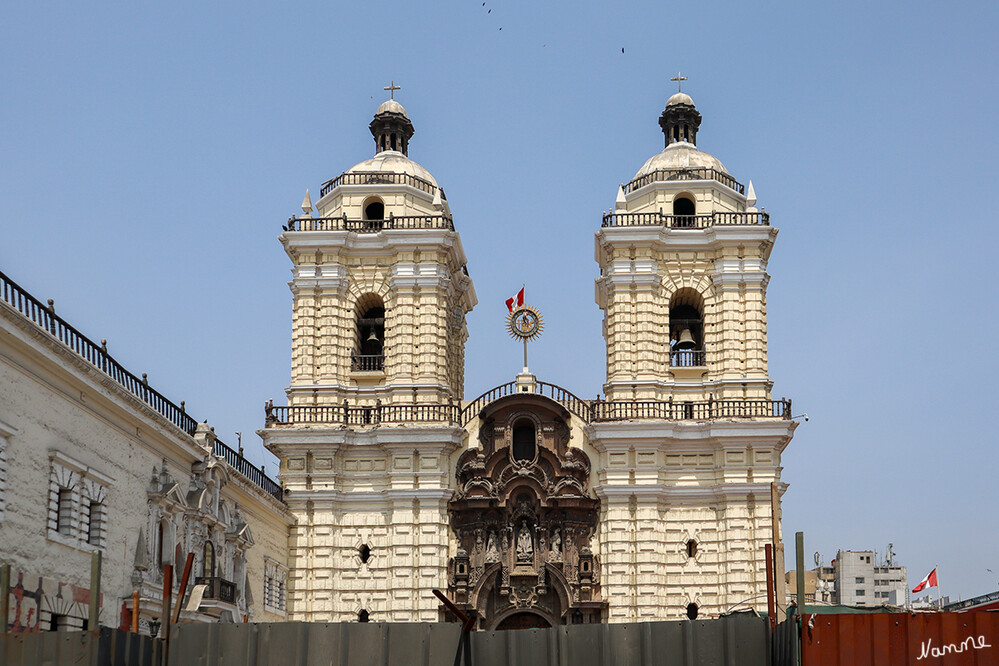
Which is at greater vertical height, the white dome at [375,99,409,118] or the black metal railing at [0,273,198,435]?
the white dome at [375,99,409,118]

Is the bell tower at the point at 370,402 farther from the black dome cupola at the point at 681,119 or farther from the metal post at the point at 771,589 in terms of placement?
the metal post at the point at 771,589

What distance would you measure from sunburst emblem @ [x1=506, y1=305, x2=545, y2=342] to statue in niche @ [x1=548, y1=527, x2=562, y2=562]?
712 centimetres

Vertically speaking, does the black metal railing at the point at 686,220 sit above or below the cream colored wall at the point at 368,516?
above

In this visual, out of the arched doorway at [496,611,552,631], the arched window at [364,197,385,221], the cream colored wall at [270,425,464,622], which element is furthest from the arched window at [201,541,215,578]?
the arched window at [364,197,385,221]

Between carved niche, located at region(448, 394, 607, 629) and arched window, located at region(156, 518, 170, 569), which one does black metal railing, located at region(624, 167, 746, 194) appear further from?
arched window, located at region(156, 518, 170, 569)

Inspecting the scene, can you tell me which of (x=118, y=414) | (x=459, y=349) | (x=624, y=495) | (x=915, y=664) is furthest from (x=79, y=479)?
(x=459, y=349)

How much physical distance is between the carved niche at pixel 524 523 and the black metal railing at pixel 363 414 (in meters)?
1.51

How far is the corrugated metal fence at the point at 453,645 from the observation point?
1670 centimetres

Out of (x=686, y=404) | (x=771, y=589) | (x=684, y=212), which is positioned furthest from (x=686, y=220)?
(x=771, y=589)

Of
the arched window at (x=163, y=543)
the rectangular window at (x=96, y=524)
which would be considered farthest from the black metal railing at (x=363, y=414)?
the rectangular window at (x=96, y=524)

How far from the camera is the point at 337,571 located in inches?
1690

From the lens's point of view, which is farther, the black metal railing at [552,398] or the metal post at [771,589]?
the black metal railing at [552,398]

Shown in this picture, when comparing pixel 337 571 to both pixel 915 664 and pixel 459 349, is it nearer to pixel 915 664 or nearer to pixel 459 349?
pixel 459 349

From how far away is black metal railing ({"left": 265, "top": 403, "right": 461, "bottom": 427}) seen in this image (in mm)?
43875
